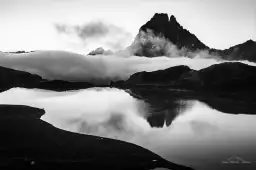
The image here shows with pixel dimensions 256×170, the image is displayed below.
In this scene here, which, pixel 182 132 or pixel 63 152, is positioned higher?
pixel 63 152

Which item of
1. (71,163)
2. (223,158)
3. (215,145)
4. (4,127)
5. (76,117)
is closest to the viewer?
(71,163)

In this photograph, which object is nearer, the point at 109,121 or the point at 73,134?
the point at 73,134

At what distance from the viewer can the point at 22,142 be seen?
182 feet

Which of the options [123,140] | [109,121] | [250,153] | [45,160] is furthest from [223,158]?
[109,121]

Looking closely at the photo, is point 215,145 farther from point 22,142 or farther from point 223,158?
point 22,142

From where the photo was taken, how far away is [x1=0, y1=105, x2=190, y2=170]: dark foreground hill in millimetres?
44562

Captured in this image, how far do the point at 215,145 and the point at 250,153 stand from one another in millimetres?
7705

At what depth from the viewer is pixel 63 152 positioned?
5097 centimetres

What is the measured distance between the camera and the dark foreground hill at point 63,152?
44562 millimetres

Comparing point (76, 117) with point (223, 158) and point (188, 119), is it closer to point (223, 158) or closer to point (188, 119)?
point (188, 119)

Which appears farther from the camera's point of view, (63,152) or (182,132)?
(182,132)

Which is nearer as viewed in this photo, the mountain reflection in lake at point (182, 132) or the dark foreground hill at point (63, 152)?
the dark foreground hill at point (63, 152)

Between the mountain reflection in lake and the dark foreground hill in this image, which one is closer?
the dark foreground hill

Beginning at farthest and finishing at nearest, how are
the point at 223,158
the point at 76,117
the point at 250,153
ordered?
1. the point at 76,117
2. the point at 250,153
3. the point at 223,158
